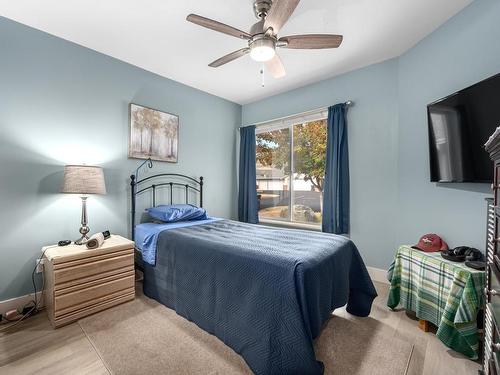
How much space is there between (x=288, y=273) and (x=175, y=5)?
2349 mm

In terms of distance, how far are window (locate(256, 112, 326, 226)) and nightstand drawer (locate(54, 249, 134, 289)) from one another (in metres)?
2.39

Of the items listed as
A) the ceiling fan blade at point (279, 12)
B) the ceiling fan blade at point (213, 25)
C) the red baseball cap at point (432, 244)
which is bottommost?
the red baseball cap at point (432, 244)

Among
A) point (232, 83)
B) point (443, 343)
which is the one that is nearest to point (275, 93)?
point (232, 83)

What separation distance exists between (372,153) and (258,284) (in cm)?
237

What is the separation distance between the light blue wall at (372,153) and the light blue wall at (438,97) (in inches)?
4.4

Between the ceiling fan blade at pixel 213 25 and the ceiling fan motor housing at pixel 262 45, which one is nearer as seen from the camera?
the ceiling fan blade at pixel 213 25

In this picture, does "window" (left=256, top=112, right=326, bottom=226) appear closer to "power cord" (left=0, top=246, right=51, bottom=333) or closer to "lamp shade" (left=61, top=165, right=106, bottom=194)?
"lamp shade" (left=61, top=165, right=106, bottom=194)

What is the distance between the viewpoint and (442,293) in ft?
5.89

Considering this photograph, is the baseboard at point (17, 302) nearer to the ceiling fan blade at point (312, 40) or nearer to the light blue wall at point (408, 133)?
the ceiling fan blade at point (312, 40)

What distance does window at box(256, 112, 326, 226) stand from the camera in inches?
139

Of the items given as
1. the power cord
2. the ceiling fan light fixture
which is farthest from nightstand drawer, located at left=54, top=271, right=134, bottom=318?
the ceiling fan light fixture

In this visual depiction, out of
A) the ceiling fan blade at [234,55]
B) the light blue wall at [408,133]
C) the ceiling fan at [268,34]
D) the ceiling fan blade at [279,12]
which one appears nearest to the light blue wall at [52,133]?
the ceiling fan blade at [234,55]

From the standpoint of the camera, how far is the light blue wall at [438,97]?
1874 mm

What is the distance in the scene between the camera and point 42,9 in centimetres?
202
